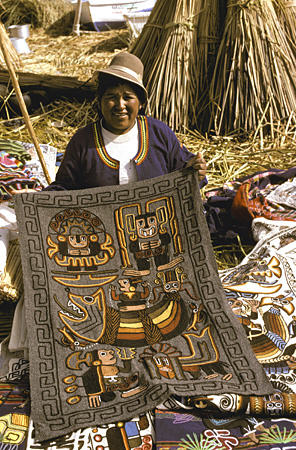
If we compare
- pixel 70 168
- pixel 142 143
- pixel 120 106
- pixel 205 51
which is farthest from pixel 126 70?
pixel 205 51

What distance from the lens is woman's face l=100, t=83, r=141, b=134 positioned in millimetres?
2035

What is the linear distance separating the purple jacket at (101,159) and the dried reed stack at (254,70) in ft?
5.49

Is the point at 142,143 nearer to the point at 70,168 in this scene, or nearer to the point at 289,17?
the point at 70,168

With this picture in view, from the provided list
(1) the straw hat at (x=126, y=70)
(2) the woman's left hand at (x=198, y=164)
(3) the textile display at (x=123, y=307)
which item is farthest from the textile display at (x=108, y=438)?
(1) the straw hat at (x=126, y=70)

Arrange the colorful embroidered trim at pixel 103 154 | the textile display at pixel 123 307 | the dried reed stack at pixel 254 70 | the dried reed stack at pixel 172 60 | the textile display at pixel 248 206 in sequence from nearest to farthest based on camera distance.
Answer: the textile display at pixel 123 307
the colorful embroidered trim at pixel 103 154
the textile display at pixel 248 206
the dried reed stack at pixel 254 70
the dried reed stack at pixel 172 60

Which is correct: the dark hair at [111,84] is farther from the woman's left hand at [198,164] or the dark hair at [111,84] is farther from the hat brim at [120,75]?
the woman's left hand at [198,164]

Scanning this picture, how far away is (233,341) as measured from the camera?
177cm

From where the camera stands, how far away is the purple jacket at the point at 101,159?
2152 mm

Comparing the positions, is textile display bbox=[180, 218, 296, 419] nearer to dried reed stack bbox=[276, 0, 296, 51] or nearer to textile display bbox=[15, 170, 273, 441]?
textile display bbox=[15, 170, 273, 441]

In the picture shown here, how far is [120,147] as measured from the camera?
7.07 feet

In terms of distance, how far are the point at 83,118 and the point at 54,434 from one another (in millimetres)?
3103

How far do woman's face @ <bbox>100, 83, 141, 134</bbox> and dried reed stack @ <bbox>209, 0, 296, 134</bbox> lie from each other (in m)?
1.81

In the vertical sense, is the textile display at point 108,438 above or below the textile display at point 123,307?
below

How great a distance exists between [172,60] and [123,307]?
8.09ft
